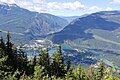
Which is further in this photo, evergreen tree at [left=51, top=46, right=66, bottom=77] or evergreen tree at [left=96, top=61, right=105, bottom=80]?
evergreen tree at [left=96, top=61, right=105, bottom=80]

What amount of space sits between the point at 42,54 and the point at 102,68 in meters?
26.2

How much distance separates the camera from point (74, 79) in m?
83.1

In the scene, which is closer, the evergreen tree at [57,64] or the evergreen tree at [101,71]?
the evergreen tree at [57,64]

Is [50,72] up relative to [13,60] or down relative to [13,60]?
down

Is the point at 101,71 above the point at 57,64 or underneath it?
underneath

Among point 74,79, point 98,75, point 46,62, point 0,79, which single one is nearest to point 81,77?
point 74,79

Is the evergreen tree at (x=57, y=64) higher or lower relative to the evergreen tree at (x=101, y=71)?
higher

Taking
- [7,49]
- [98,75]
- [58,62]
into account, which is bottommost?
[98,75]

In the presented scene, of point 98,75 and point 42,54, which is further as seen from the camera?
point 98,75

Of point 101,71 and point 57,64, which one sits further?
point 101,71

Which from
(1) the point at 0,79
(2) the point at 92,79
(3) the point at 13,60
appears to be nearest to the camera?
(1) the point at 0,79

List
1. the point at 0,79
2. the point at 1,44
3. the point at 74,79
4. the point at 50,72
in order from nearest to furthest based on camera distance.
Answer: the point at 0,79 → the point at 1,44 → the point at 74,79 → the point at 50,72

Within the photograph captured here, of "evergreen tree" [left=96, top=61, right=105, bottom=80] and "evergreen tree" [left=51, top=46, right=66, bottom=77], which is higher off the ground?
"evergreen tree" [left=51, top=46, right=66, bottom=77]

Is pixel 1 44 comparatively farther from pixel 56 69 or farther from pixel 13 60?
pixel 56 69
